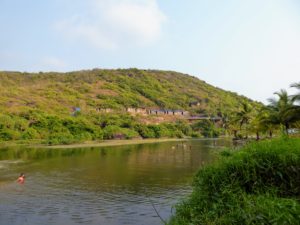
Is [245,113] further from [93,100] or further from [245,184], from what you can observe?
[93,100]

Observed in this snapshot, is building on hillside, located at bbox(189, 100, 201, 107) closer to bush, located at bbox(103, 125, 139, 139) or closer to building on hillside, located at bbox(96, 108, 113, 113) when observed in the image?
building on hillside, located at bbox(96, 108, 113, 113)

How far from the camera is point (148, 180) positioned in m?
28.1

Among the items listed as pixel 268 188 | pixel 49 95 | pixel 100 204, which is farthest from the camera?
pixel 49 95

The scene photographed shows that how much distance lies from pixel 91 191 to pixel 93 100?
3791 inches

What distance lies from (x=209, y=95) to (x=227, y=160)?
155 meters

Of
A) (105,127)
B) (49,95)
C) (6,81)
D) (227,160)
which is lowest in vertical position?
(227,160)

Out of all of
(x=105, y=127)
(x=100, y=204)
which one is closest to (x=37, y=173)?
(x=100, y=204)

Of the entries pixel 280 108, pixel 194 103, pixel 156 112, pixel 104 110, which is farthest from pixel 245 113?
pixel 194 103

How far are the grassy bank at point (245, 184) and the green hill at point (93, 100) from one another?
2612 inches

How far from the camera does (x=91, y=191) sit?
24.4 meters

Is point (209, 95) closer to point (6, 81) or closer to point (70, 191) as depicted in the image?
point (6, 81)

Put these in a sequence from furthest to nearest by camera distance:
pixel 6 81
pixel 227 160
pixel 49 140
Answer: pixel 6 81 < pixel 49 140 < pixel 227 160

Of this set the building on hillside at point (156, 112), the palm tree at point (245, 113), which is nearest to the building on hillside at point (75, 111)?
the building on hillside at point (156, 112)

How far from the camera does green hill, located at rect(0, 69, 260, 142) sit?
257 feet
